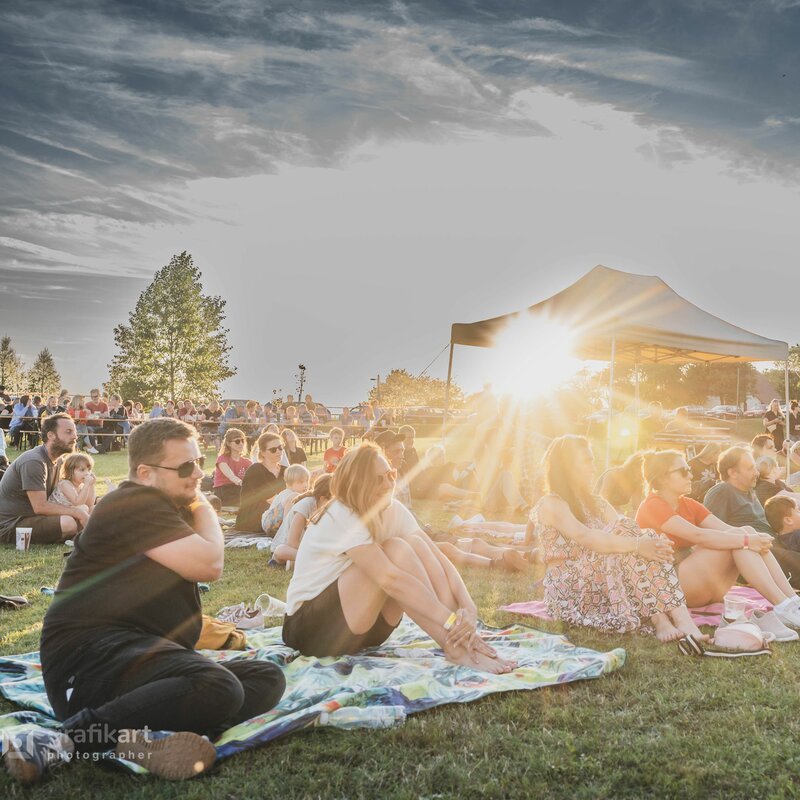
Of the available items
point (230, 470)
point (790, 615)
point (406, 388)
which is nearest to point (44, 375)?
point (406, 388)

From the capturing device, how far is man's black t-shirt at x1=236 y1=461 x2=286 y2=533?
30.0 feet

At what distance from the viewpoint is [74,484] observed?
8.25 meters

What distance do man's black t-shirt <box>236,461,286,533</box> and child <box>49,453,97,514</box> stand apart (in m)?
1.88

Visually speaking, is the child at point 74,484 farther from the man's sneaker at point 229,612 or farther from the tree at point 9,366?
the tree at point 9,366

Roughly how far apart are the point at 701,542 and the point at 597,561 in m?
0.82

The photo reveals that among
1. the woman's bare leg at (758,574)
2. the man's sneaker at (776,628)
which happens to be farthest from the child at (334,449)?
the man's sneaker at (776,628)

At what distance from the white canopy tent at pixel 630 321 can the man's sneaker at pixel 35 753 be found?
38.2 feet

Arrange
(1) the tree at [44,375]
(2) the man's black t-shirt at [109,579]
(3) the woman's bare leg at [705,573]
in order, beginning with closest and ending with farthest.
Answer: (2) the man's black t-shirt at [109,579], (3) the woman's bare leg at [705,573], (1) the tree at [44,375]

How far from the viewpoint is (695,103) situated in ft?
50.3

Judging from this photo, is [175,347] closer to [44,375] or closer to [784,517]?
[784,517]

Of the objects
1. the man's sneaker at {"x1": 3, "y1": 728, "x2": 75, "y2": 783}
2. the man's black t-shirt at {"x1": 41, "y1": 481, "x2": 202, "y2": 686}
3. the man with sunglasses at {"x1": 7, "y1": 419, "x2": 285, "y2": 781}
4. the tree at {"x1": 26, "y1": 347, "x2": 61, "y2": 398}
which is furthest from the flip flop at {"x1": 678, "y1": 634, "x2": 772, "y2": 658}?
the tree at {"x1": 26, "y1": 347, "x2": 61, "y2": 398}

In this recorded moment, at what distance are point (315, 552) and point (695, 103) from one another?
599 inches

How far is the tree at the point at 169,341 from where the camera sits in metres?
51.2

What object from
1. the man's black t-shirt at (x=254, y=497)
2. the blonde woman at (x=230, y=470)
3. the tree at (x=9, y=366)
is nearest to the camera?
the man's black t-shirt at (x=254, y=497)
